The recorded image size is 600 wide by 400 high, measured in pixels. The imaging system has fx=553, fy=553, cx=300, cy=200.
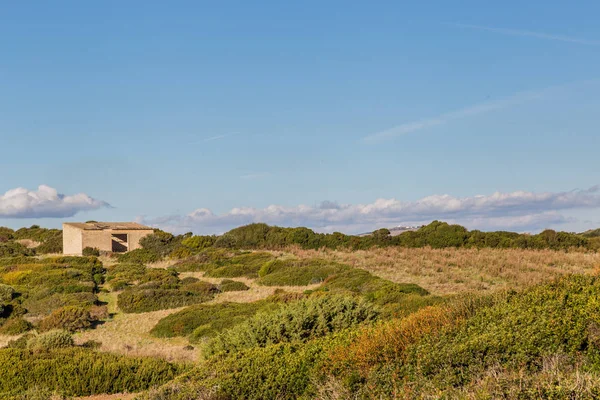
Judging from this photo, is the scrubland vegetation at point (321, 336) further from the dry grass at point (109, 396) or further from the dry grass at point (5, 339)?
the dry grass at point (109, 396)

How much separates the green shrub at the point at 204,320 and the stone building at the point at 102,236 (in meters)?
29.8

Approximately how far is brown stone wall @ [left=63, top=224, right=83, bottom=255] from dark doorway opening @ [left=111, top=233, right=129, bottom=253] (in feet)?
11.4

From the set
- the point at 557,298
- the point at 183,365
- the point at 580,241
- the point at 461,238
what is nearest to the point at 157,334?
the point at 183,365

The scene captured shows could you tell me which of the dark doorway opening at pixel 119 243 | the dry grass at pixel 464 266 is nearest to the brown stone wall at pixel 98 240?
the dark doorway opening at pixel 119 243

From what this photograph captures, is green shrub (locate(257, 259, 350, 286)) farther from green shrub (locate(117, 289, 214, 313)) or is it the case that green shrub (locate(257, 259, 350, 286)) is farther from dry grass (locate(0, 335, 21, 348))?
dry grass (locate(0, 335, 21, 348))

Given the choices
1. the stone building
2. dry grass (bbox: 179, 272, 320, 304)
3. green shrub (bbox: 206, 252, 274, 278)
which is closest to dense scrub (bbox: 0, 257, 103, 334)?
dry grass (bbox: 179, 272, 320, 304)

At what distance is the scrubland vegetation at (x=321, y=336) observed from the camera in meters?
7.23

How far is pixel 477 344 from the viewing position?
7.47 meters

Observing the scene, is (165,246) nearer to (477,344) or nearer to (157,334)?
(157,334)

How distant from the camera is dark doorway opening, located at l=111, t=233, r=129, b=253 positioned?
52625 mm

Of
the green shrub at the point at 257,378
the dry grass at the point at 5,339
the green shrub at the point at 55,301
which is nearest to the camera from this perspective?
the green shrub at the point at 257,378

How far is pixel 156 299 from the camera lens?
87.9ft

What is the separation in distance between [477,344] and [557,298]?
2632 mm

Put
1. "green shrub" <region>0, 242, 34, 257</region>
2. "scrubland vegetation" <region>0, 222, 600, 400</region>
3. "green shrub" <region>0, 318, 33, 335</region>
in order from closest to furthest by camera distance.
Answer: "scrubland vegetation" <region>0, 222, 600, 400</region>
"green shrub" <region>0, 318, 33, 335</region>
"green shrub" <region>0, 242, 34, 257</region>
